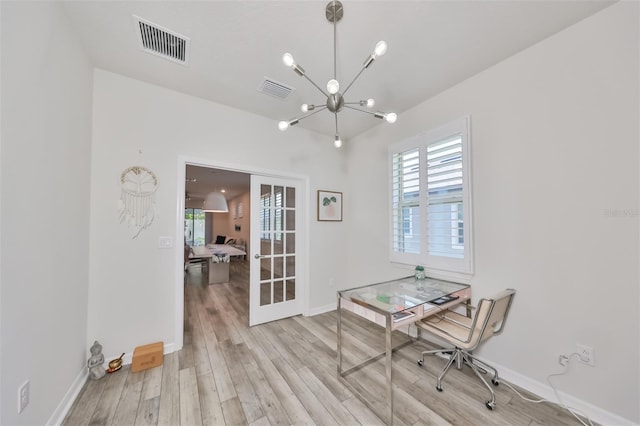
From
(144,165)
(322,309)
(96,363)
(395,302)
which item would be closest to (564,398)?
(395,302)

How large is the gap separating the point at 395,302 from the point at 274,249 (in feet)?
6.13

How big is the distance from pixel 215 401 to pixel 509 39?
3.66m

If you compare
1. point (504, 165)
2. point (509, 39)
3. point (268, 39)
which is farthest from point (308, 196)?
point (509, 39)

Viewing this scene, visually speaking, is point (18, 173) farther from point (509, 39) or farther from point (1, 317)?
point (509, 39)

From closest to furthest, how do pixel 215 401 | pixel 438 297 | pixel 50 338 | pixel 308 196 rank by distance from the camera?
pixel 50 338 → pixel 215 401 → pixel 438 297 → pixel 308 196

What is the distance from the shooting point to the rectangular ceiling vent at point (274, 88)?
2293 millimetres

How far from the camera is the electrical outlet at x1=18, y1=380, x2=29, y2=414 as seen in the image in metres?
1.13

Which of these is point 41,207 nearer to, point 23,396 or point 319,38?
point 23,396

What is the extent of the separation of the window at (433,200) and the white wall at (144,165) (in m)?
2.05

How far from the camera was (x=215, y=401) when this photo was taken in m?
1.67

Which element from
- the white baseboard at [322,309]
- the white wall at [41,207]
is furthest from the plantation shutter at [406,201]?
the white wall at [41,207]

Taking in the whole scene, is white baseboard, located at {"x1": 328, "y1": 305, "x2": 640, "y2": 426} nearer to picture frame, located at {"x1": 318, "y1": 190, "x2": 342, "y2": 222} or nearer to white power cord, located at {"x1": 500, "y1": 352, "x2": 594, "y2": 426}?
white power cord, located at {"x1": 500, "y1": 352, "x2": 594, "y2": 426}

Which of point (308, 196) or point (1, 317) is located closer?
point (1, 317)

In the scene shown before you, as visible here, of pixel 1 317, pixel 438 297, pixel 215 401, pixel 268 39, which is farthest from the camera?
pixel 438 297
